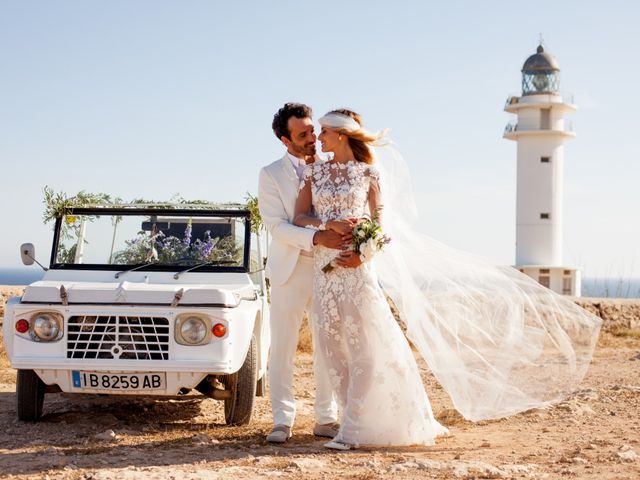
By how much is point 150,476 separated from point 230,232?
3007 mm

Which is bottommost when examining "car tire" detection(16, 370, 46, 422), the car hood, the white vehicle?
"car tire" detection(16, 370, 46, 422)

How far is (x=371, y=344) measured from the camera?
6336 mm

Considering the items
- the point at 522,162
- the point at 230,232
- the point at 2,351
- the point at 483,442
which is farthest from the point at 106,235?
the point at 522,162

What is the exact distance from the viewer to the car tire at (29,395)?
711cm

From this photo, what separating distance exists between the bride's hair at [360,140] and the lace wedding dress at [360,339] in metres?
0.13

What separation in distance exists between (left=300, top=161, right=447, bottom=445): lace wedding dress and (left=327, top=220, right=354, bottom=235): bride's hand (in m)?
0.12

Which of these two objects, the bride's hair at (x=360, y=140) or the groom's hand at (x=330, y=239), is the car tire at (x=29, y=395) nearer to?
the groom's hand at (x=330, y=239)

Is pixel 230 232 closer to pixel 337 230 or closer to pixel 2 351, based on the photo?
pixel 337 230

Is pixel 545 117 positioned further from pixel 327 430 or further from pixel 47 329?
pixel 47 329

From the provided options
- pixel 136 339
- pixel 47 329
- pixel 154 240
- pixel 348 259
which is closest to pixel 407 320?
pixel 348 259

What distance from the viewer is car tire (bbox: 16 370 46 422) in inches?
280

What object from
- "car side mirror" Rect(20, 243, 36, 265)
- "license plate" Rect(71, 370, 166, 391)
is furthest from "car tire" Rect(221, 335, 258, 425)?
"car side mirror" Rect(20, 243, 36, 265)

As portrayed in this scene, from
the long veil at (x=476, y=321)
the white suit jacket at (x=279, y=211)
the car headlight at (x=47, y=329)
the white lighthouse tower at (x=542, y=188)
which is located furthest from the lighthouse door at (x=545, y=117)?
the car headlight at (x=47, y=329)

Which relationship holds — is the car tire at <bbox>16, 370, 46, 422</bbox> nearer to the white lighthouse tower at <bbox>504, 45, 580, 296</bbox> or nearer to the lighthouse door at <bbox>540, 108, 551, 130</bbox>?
the white lighthouse tower at <bbox>504, 45, 580, 296</bbox>
